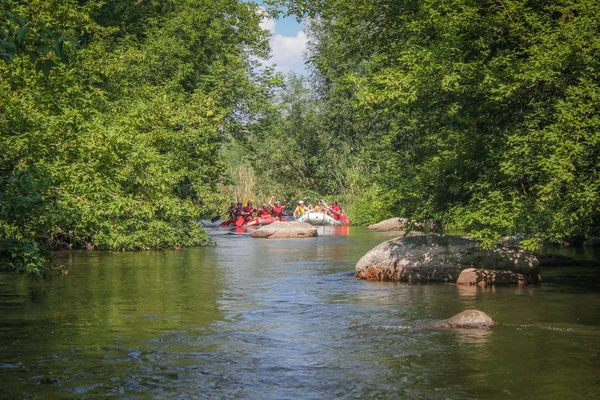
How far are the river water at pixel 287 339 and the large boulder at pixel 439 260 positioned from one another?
0.59 m

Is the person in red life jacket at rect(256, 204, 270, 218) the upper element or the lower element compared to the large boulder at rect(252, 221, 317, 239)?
upper

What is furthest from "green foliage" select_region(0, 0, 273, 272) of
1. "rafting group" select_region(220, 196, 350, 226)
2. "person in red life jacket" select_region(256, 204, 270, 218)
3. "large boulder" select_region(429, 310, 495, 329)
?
"person in red life jacket" select_region(256, 204, 270, 218)

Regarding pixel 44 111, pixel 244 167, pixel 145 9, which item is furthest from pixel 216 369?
pixel 244 167

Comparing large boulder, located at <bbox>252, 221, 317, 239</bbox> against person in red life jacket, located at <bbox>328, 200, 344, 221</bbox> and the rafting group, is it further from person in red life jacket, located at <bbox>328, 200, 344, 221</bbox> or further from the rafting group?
person in red life jacket, located at <bbox>328, 200, 344, 221</bbox>

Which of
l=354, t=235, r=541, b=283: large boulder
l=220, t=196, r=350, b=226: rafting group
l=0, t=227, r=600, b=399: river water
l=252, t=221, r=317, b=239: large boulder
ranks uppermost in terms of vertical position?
l=220, t=196, r=350, b=226: rafting group

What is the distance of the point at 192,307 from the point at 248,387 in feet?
18.9

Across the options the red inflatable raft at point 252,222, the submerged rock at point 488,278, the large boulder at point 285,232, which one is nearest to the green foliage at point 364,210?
the red inflatable raft at point 252,222

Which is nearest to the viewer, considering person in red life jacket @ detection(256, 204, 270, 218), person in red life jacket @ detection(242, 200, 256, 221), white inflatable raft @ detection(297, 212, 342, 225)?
person in red life jacket @ detection(242, 200, 256, 221)

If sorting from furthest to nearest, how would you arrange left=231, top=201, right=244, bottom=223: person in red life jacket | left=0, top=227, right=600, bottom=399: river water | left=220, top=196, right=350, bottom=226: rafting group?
left=231, top=201, right=244, bottom=223: person in red life jacket < left=220, top=196, right=350, bottom=226: rafting group < left=0, top=227, right=600, bottom=399: river water

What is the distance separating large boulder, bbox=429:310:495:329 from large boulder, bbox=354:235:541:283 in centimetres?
520

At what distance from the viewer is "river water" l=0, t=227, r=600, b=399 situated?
805 centimetres

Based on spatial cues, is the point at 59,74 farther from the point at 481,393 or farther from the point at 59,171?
the point at 481,393

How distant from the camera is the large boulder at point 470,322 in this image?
11.1 m

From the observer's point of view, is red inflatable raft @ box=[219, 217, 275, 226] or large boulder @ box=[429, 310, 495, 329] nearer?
large boulder @ box=[429, 310, 495, 329]
